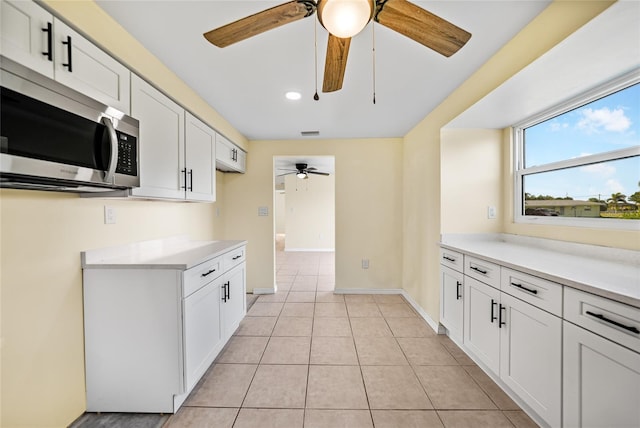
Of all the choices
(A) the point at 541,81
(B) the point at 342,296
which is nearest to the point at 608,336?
(A) the point at 541,81

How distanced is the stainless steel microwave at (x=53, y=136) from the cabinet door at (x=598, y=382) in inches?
95.0

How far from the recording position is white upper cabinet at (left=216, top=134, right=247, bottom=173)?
2.96 metres

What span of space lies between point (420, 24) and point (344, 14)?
1.40ft

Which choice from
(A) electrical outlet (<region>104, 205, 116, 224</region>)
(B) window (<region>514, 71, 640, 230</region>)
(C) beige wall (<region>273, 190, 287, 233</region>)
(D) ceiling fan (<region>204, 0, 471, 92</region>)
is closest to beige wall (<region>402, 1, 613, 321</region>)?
(B) window (<region>514, 71, 640, 230</region>)

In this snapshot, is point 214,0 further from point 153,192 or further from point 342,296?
point 342,296

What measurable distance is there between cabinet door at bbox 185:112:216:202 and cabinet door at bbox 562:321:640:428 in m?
2.71

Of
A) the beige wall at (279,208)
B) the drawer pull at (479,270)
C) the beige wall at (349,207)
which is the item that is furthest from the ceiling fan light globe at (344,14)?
the beige wall at (279,208)

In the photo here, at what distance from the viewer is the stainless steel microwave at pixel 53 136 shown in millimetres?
945

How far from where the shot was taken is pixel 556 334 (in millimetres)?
1343

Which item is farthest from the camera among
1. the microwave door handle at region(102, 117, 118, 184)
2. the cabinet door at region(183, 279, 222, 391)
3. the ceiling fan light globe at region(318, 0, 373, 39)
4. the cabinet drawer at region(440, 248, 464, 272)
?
the cabinet drawer at region(440, 248, 464, 272)

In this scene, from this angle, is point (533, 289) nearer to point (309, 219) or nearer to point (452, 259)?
point (452, 259)

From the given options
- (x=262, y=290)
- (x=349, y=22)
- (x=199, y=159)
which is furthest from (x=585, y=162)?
(x=262, y=290)

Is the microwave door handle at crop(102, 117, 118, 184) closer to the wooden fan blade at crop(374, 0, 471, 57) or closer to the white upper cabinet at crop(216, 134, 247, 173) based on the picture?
the wooden fan blade at crop(374, 0, 471, 57)

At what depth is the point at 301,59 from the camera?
1.84 metres
